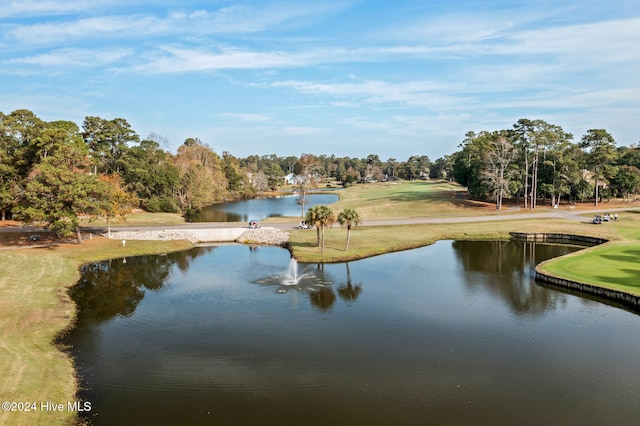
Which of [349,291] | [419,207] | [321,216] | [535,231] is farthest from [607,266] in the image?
Result: [419,207]

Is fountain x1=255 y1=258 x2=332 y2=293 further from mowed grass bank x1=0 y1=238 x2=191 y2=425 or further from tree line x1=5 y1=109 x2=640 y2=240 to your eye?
tree line x1=5 y1=109 x2=640 y2=240

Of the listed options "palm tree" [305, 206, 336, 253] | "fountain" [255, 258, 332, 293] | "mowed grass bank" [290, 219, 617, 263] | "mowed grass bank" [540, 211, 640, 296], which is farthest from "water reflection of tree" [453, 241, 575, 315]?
"palm tree" [305, 206, 336, 253]

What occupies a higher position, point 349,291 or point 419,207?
point 419,207

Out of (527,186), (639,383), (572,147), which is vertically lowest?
(639,383)

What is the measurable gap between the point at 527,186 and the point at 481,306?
70.8 m

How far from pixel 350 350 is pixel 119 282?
2538cm

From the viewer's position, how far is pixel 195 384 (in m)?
20.2

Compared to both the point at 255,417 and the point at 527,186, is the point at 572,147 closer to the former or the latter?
the point at 527,186

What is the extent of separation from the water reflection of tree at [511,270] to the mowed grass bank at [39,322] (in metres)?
28.3

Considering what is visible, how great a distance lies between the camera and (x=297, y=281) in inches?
1486

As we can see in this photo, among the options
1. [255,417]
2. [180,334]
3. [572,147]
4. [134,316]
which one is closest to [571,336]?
[255,417]

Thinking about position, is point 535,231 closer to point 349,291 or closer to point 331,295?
point 349,291

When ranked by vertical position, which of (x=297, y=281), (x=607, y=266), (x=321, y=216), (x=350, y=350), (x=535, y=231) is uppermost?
(x=321, y=216)

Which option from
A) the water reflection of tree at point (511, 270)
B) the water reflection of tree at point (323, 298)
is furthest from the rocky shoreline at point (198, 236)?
the water reflection of tree at point (511, 270)
